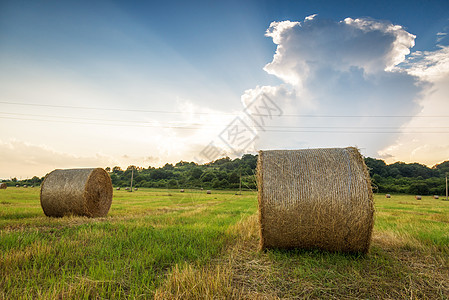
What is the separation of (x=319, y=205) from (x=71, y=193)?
369 inches

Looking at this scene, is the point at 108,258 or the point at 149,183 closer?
the point at 108,258

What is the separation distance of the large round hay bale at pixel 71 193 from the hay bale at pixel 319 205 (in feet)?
25.9

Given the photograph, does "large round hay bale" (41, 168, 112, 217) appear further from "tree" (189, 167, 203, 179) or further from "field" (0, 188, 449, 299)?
"tree" (189, 167, 203, 179)

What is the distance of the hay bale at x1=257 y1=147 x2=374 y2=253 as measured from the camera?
472 cm

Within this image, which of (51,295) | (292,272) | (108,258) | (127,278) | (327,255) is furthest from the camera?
(327,255)

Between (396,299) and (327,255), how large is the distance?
1.59m

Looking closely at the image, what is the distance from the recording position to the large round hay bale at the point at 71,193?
991 centimetres

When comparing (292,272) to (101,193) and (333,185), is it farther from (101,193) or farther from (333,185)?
(101,193)

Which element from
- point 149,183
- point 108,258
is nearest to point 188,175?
point 149,183

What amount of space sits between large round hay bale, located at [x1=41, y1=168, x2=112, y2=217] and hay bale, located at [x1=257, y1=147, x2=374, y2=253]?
25.9 feet

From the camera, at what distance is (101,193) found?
36.3ft

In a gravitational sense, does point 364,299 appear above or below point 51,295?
below

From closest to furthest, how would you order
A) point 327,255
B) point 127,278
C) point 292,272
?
1. point 127,278
2. point 292,272
3. point 327,255

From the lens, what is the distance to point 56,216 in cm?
994
